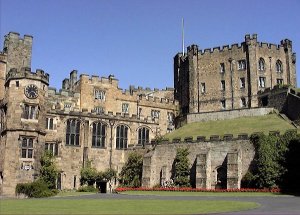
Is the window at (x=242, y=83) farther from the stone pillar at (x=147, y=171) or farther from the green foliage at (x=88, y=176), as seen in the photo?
the green foliage at (x=88, y=176)

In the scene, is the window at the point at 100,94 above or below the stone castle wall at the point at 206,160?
above

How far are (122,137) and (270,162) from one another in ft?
75.1

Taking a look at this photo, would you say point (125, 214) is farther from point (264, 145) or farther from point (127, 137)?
point (127, 137)

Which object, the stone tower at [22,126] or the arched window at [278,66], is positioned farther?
the arched window at [278,66]

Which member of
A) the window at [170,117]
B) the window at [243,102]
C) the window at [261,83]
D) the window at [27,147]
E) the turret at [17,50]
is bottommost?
the window at [27,147]

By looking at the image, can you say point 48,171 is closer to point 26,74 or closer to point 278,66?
point 26,74

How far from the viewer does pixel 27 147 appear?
46.1 meters

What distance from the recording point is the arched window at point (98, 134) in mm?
55531

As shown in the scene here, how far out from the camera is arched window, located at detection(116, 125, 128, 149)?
188 ft

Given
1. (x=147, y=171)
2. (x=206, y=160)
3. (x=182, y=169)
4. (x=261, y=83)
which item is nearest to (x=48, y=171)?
(x=147, y=171)

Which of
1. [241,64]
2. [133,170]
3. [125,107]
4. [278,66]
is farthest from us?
[278,66]

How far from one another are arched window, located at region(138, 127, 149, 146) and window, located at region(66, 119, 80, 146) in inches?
376

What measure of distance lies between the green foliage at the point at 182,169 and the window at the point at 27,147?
16868mm

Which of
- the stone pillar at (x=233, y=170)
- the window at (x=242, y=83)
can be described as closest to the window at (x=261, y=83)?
the window at (x=242, y=83)
